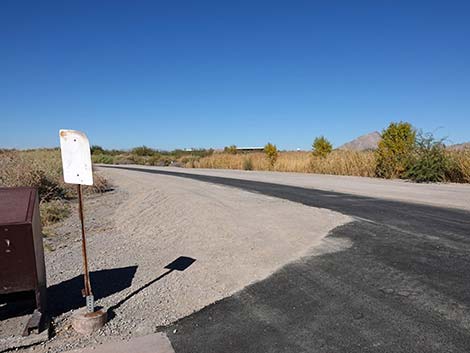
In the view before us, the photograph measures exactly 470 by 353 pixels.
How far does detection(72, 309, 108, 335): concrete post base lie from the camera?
13.7 ft

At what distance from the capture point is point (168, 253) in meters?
7.34

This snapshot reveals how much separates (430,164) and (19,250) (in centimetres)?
2078

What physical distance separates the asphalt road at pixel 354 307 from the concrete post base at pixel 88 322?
0.76 meters

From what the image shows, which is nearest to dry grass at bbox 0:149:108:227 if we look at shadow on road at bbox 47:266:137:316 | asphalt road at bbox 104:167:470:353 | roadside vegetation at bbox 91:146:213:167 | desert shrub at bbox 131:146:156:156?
shadow on road at bbox 47:266:137:316

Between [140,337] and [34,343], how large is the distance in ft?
3.34

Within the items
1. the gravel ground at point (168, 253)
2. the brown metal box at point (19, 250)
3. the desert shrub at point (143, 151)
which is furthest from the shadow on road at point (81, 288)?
the desert shrub at point (143, 151)

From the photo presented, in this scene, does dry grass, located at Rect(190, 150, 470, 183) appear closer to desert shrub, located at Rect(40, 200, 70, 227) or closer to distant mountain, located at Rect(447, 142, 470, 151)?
distant mountain, located at Rect(447, 142, 470, 151)

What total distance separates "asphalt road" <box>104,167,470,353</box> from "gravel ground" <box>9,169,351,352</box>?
445mm

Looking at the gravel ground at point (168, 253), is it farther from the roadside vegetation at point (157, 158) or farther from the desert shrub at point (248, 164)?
the roadside vegetation at point (157, 158)

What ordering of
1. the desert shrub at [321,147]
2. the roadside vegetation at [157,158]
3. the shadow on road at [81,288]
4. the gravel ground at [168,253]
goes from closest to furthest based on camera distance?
the gravel ground at [168,253]
the shadow on road at [81,288]
the desert shrub at [321,147]
the roadside vegetation at [157,158]

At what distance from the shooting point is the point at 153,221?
34.4 feet

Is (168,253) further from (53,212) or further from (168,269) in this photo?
(53,212)

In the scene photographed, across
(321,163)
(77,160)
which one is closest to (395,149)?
(321,163)

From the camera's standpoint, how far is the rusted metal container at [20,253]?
4188 millimetres
